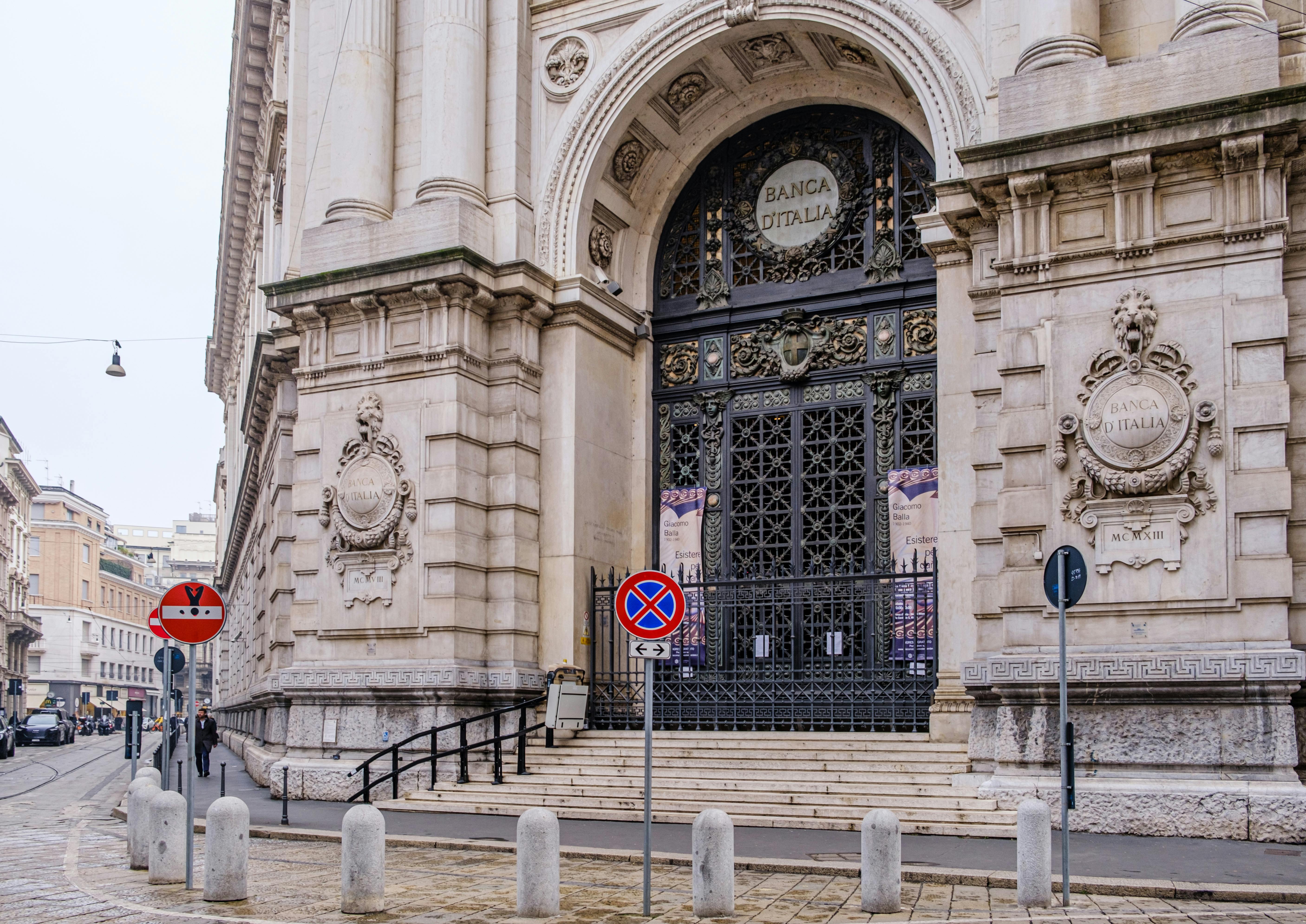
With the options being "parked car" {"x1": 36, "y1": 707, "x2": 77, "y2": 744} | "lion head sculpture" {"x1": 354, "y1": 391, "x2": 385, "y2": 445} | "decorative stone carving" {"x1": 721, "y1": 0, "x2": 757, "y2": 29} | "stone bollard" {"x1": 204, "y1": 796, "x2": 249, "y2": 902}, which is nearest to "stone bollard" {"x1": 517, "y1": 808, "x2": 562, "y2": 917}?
"stone bollard" {"x1": 204, "y1": 796, "x2": 249, "y2": 902}

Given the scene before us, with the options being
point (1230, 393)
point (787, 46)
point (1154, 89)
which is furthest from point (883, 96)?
point (1230, 393)

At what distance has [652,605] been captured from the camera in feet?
36.4

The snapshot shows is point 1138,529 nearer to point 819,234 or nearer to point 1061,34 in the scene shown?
point 1061,34

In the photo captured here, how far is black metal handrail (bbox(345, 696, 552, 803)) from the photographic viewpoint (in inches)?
688

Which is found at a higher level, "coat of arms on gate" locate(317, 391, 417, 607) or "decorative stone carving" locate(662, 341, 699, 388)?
"decorative stone carving" locate(662, 341, 699, 388)

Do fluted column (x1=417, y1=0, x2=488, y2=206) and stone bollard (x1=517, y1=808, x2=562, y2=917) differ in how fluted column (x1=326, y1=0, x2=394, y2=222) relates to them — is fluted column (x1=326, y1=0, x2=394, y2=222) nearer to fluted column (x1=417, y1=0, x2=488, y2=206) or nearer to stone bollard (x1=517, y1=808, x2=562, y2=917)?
fluted column (x1=417, y1=0, x2=488, y2=206)

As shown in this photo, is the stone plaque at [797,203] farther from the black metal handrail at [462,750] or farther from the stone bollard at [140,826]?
the stone bollard at [140,826]

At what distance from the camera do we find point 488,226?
21062 millimetres

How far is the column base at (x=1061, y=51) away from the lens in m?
16.4

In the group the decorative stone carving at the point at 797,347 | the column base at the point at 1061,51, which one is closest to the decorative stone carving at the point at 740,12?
the decorative stone carving at the point at 797,347

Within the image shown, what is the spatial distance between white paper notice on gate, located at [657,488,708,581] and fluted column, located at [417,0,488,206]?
5733 millimetres

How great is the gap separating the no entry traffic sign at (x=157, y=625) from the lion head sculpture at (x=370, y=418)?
414cm

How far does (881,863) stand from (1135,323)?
8.08m

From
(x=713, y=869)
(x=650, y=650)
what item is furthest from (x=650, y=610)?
(x=713, y=869)
